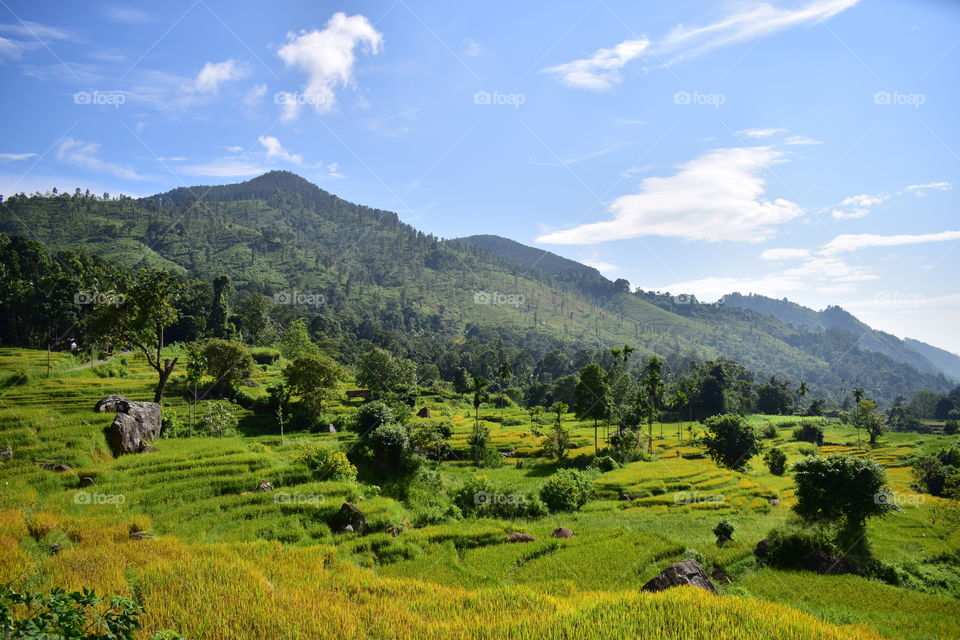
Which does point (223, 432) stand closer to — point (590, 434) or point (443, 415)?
point (443, 415)

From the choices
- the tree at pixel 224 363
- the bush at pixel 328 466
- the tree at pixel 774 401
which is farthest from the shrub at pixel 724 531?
the tree at pixel 774 401

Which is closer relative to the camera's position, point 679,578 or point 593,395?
point 679,578

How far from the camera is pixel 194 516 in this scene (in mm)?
21938

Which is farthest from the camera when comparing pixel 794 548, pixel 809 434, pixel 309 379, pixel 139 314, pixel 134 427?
pixel 809 434

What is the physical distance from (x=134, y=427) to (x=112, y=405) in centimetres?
409

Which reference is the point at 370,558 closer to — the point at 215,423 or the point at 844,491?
the point at 844,491

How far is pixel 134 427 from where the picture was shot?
31.1 metres

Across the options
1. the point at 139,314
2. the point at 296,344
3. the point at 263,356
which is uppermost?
the point at 139,314

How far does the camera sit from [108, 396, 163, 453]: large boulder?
29594 mm

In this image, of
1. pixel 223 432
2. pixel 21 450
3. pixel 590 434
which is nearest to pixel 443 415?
pixel 590 434

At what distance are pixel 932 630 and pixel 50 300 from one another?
11356 centimetres

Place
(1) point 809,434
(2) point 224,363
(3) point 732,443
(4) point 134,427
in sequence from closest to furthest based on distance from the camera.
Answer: (4) point 134,427 → (3) point 732,443 → (2) point 224,363 → (1) point 809,434

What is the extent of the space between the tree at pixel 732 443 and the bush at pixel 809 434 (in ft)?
140

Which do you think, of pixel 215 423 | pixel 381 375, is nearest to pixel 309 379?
pixel 215 423
